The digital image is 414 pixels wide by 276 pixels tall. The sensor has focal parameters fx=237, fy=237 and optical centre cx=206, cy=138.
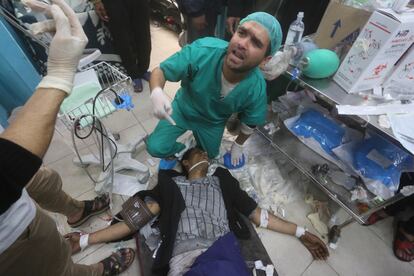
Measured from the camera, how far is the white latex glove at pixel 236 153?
5.13 feet

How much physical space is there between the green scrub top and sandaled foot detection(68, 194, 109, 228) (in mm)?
718

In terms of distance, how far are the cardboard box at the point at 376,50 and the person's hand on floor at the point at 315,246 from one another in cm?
84

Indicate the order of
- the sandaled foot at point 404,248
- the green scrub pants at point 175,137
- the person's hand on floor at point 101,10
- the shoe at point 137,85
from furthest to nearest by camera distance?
the shoe at point 137,85
the person's hand on floor at point 101,10
the green scrub pants at point 175,137
the sandaled foot at point 404,248

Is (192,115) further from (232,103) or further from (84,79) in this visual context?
(84,79)

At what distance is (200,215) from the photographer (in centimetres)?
112

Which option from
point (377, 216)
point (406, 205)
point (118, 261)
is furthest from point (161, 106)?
point (406, 205)

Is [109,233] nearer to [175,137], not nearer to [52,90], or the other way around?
[175,137]

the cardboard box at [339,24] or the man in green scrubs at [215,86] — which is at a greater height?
the cardboard box at [339,24]

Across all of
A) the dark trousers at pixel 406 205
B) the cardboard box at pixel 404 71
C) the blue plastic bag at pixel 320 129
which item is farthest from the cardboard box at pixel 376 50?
the dark trousers at pixel 406 205

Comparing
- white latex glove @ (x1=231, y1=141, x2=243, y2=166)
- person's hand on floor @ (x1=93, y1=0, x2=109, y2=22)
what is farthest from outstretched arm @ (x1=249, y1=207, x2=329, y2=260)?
person's hand on floor @ (x1=93, y1=0, x2=109, y2=22)

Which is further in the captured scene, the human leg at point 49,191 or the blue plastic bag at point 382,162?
the blue plastic bag at point 382,162

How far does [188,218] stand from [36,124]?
2.56ft

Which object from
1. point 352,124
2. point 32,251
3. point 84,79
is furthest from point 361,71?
point 32,251

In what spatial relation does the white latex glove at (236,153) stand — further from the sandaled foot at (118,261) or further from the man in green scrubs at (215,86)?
the sandaled foot at (118,261)
